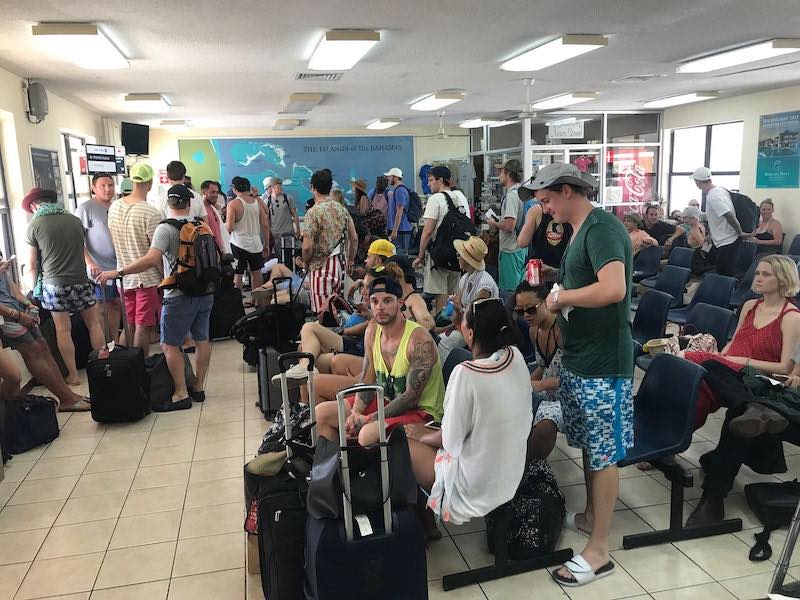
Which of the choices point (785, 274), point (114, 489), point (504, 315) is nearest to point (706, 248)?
point (785, 274)

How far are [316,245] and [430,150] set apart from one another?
1160cm

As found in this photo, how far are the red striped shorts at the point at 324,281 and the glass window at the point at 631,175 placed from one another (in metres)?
8.69

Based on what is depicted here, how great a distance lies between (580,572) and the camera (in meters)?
2.65

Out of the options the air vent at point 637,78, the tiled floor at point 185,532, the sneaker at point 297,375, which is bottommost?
the tiled floor at point 185,532

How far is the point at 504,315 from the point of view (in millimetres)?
2486

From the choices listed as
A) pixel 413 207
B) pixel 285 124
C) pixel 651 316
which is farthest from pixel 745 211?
pixel 285 124

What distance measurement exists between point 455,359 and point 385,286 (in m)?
0.51

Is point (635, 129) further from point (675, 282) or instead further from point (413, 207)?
point (675, 282)

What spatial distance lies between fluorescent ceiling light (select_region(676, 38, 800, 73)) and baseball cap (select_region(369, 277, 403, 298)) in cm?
463

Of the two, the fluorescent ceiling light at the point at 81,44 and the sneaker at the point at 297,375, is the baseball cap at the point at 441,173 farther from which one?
the sneaker at the point at 297,375

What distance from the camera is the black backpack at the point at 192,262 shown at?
4531 millimetres

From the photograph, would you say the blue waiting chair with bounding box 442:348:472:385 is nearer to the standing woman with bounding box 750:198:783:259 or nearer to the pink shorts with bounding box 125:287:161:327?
the pink shorts with bounding box 125:287:161:327

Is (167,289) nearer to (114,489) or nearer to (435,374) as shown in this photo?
(114,489)

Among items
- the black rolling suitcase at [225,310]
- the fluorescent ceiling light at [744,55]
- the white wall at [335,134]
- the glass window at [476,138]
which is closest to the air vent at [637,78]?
the fluorescent ceiling light at [744,55]
